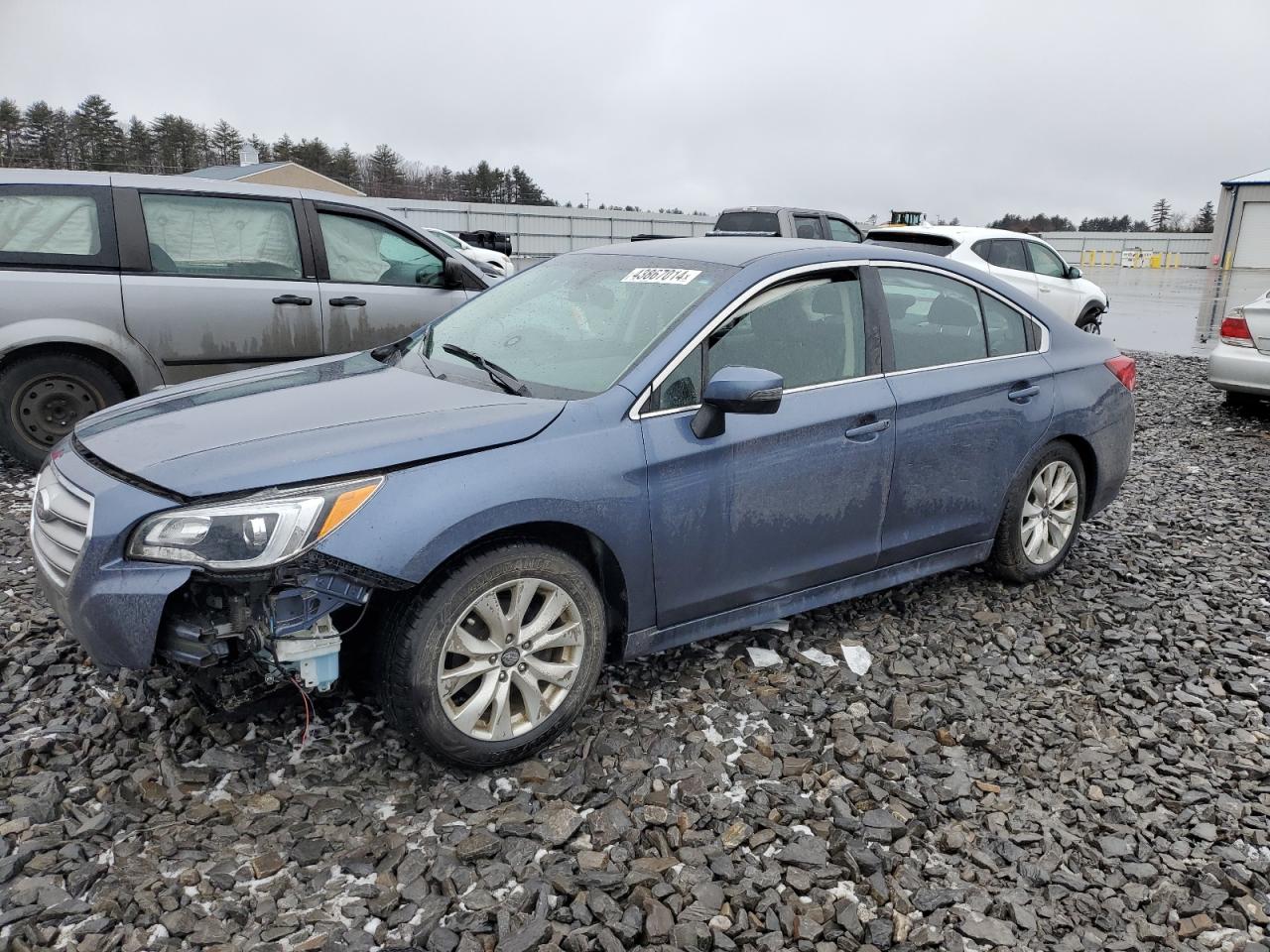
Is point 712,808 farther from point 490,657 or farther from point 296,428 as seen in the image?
point 296,428

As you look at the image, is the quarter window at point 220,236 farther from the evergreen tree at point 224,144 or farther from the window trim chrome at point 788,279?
the evergreen tree at point 224,144

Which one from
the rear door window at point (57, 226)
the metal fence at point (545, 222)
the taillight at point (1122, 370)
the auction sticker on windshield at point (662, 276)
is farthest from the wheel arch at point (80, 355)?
the metal fence at point (545, 222)

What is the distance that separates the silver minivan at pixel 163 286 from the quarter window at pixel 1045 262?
9.90m

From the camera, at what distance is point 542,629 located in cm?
293

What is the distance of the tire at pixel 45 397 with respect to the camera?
5523 mm

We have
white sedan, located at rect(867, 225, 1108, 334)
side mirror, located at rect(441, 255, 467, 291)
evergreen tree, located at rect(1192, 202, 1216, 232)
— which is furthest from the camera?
evergreen tree, located at rect(1192, 202, 1216, 232)

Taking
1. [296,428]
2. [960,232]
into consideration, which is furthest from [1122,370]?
[960,232]

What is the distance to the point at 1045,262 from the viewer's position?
13641 mm

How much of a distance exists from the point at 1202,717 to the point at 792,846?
1812 millimetres

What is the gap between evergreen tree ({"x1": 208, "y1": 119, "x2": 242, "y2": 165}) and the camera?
5838cm

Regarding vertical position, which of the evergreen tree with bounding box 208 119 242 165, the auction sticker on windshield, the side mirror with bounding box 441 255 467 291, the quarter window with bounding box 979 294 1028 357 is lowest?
the quarter window with bounding box 979 294 1028 357

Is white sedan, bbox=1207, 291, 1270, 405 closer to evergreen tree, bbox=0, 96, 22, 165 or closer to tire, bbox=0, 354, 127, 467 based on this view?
tire, bbox=0, 354, 127, 467

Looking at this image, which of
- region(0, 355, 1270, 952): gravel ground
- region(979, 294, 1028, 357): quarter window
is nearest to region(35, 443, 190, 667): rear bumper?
region(0, 355, 1270, 952): gravel ground

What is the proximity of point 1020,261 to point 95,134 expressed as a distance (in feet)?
200
